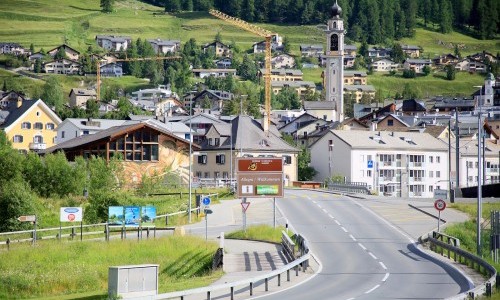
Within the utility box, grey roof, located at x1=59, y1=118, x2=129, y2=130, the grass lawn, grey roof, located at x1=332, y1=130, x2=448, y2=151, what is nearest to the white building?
grey roof, located at x1=332, y1=130, x2=448, y2=151

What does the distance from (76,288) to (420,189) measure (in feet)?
299

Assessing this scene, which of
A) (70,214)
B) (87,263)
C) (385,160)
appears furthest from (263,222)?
(385,160)

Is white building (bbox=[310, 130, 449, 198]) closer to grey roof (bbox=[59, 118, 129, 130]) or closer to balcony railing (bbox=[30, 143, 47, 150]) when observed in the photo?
grey roof (bbox=[59, 118, 129, 130])

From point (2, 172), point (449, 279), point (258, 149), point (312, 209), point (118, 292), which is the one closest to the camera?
point (118, 292)

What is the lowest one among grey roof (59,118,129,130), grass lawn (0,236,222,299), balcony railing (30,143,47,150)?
grass lawn (0,236,222,299)

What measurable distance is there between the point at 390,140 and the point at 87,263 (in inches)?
3287

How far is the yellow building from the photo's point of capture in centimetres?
14150

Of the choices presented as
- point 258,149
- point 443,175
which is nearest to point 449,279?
point 258,149

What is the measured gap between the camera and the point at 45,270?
1946 inches

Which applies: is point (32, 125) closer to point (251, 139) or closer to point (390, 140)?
point (251, 139)

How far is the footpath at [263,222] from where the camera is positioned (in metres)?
42.0

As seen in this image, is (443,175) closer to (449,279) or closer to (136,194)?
(136,194)

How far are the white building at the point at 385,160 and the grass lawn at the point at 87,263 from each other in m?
71.8

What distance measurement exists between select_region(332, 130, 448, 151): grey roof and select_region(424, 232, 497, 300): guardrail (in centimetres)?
7089
